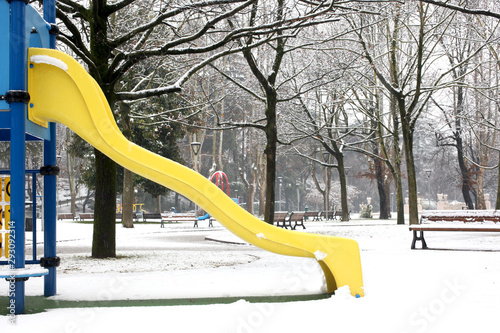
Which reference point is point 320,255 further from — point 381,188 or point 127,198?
point 381,188

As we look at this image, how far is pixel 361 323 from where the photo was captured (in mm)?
5051

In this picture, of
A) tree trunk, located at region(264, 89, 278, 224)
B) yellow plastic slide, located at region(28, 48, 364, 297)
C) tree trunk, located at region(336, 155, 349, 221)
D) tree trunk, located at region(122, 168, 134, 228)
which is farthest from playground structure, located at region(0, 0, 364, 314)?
tree trunk, located at region(336, 155, 349, 221)

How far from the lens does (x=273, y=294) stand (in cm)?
663

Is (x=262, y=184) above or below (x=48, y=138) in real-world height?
above

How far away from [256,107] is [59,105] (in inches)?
1412

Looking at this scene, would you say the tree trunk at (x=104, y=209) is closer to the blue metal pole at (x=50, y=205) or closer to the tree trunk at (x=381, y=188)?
the blue metal pole at (x=50, y=205)

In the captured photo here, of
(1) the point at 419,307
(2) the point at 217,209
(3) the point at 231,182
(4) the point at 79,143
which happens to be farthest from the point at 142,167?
(3) the point at 231,182

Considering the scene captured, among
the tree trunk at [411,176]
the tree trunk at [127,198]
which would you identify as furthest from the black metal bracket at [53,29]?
the tree trunk at [127,198]

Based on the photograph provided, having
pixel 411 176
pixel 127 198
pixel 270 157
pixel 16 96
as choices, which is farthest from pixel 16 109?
pixel 127 198

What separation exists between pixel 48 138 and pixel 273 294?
3175 mm

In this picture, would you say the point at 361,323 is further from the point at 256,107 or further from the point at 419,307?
the point at 256,107

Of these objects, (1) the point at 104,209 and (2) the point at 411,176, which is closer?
(1) the point at 104,209

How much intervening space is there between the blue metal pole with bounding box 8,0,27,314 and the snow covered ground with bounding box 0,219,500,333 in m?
0.61

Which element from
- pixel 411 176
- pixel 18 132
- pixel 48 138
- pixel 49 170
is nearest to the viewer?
pixel 18 132
